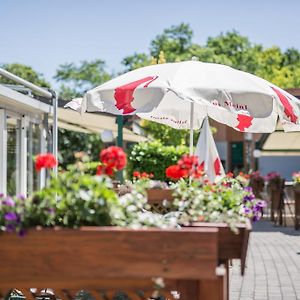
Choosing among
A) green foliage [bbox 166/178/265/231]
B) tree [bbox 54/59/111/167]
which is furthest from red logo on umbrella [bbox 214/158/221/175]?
tree [bbox 54/59/111/167]

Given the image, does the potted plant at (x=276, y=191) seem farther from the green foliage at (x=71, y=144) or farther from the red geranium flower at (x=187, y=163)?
the green foliage at (x=71, y=144)

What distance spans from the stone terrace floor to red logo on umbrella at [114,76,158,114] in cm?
213

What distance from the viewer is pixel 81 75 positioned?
53719 millimetres

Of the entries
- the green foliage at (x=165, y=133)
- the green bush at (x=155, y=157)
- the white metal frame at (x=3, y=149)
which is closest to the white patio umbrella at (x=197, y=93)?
the white metal frame at (x=3, y=149)

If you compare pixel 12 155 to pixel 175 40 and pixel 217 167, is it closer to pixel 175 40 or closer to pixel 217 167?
pixel 217 167

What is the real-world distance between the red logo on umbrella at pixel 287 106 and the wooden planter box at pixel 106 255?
3.65 meters

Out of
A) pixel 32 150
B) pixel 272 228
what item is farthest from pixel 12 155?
pixel 272 228

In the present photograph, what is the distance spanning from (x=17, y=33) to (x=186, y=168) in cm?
3840

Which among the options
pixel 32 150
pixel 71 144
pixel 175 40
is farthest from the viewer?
pixel 175 40

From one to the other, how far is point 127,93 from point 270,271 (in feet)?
11.8

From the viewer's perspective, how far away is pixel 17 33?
41906 mm

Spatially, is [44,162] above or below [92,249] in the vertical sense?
above

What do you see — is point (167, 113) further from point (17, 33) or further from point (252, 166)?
point (17, 33)

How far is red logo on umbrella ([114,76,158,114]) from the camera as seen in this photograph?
6.95 metres
